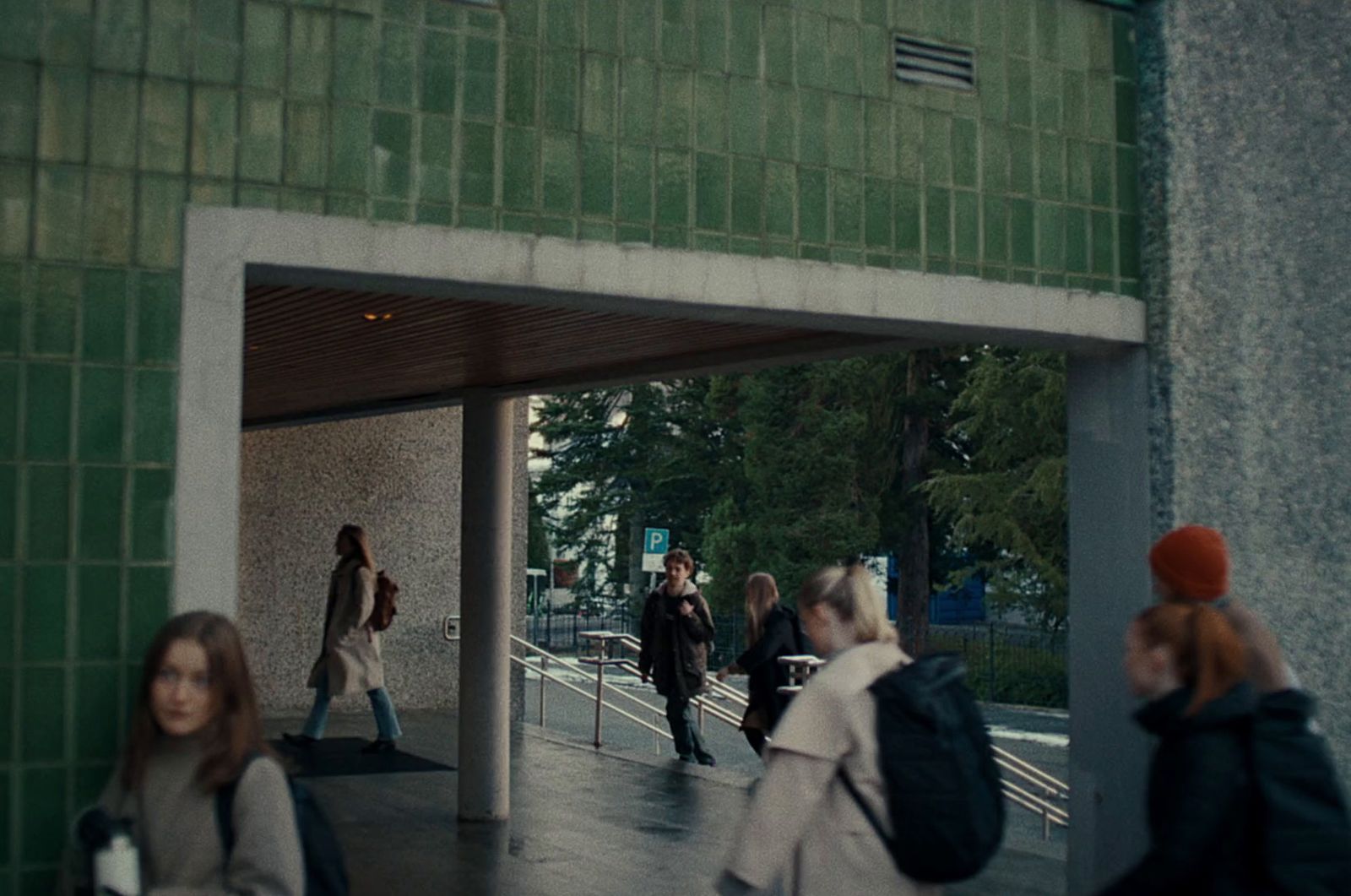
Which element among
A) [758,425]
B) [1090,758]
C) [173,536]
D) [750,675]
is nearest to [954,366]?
[758,425]

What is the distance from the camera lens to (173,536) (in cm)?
568

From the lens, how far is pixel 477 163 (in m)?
→ 6.33

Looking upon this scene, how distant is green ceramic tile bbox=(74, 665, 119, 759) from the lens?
5516mm

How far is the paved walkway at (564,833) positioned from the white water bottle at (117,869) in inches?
206

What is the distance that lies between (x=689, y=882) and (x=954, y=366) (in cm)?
2922

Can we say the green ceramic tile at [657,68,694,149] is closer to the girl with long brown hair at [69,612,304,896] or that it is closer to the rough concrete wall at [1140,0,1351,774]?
the rough concrete wall at [1140,0,1351,774]

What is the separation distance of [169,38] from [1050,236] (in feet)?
12.4

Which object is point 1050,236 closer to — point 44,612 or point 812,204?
point 812,204

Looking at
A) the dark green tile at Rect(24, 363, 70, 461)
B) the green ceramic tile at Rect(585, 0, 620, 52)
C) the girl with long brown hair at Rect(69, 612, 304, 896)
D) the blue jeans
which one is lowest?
the blue jeans

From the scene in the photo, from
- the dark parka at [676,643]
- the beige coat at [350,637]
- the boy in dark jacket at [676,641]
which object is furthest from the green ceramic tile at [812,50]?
the beige coat at [350,637]

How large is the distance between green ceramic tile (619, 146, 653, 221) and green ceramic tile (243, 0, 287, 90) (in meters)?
1.31

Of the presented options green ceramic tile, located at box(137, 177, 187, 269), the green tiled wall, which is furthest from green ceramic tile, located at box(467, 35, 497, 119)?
green ceramic tile, located at box(137, 177, 187, 269)

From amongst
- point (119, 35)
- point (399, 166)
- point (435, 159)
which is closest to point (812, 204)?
point (435, 159)

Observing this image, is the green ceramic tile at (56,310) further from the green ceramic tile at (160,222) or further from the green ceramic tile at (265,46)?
the green ceramic tile at (265,46)
